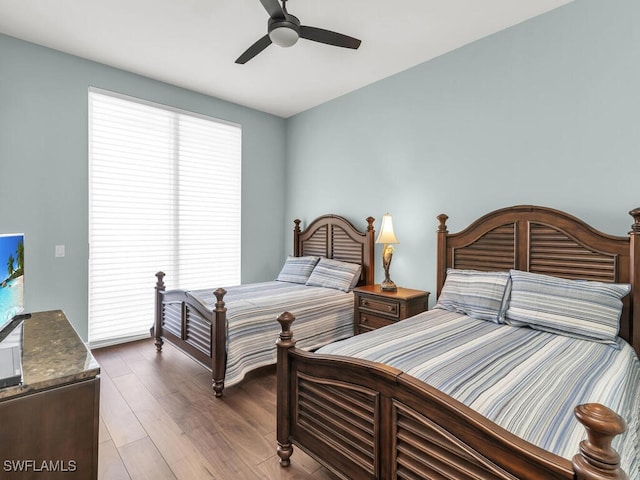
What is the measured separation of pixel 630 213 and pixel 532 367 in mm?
1294

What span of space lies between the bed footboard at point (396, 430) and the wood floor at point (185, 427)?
25 cm

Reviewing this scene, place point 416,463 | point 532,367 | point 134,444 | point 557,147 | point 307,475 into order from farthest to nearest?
point 557,147 < point 134,444 < point 307,475 < point 532,367 < point 416,463

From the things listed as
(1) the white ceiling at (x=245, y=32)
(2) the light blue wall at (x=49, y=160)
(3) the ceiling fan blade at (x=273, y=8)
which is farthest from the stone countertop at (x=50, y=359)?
(1) the white ceiling at (x=245, y=32)

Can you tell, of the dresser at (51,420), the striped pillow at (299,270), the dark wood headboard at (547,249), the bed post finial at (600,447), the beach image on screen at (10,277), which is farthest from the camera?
the striped pillow at (299,270)

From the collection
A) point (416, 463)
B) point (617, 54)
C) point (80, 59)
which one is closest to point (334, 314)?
point (416, 463)

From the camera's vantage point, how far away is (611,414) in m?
0.79

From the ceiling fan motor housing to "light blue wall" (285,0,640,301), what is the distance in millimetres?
1655

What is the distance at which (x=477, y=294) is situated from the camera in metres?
2.39

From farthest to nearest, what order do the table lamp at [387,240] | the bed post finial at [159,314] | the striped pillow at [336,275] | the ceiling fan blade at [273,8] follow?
the striped pillow at [336,275] < the bed post finial at [159,314] < the table lamp at [387,240] < the ceiling fan blade at [273,8]

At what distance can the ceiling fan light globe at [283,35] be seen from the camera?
6.90 ft

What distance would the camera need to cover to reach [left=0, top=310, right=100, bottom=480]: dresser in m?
1.11

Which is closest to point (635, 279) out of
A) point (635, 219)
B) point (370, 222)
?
point (635, 219)

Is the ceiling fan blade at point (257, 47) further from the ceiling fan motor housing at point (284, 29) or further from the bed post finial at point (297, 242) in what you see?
the bed post finial at point (297, 242)

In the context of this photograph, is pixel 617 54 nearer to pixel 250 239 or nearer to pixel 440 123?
pixel 440 123
